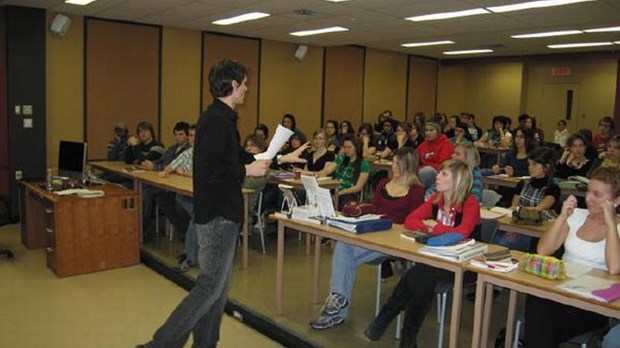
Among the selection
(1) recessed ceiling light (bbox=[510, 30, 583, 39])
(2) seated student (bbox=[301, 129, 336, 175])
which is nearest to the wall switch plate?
(2) seated student (bbox=[301, 129, 336, 175])

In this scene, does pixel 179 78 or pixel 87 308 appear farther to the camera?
pixel 179 78

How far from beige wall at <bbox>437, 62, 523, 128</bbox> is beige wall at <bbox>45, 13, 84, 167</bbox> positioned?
9.13 metres

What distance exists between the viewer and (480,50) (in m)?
12.1

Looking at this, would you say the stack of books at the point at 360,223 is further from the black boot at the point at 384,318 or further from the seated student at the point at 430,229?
the black boot at the point at 384,318

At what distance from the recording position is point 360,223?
3.39 m

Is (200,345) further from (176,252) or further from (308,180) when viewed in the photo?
(176,252)

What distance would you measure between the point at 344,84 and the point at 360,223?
8652mm

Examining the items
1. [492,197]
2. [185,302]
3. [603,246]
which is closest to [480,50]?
[492,197]

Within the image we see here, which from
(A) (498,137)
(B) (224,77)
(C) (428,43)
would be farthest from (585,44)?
(B) (224,77)

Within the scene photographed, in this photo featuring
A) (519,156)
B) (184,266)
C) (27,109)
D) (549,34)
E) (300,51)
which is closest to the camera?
(184,266)

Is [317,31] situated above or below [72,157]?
above

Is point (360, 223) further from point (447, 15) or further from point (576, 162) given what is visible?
point (447, 15)

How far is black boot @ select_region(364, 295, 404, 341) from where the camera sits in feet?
11.0

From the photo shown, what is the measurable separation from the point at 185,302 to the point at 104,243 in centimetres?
259
